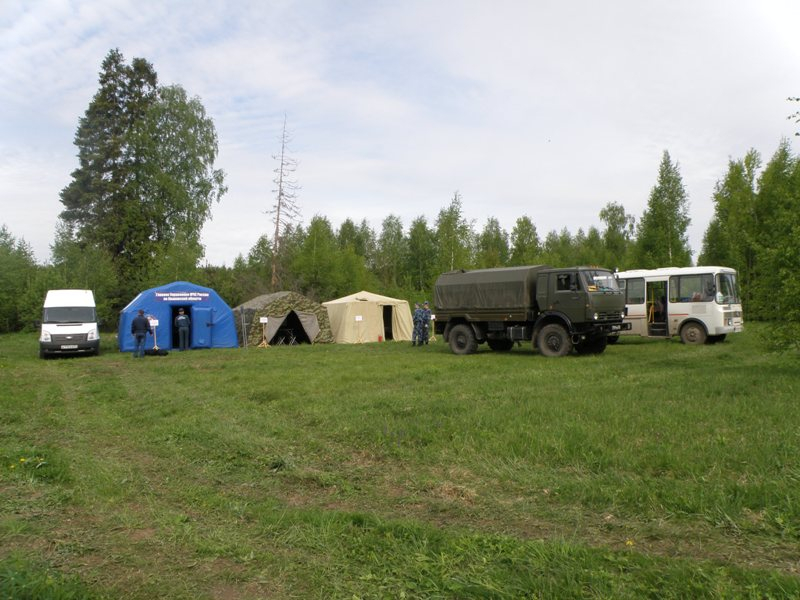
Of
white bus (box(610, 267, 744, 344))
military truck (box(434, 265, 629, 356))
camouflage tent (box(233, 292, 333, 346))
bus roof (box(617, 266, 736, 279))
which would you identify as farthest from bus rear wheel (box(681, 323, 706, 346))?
camouflage tent (box(233, 292, 333, 346))

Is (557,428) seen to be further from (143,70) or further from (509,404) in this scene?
(143,70)

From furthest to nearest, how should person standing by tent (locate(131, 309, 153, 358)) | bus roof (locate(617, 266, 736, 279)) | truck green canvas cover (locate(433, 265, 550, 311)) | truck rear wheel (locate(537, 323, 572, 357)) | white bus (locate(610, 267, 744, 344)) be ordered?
person standing by tent (locate(131, 309, 153, 358)), bus roof (locate(617, 266, 736, 279)), white bus (locate(610, 267, 744, 344)), truck green canvas cover (locate(433, 265, 550, 311)), truck rear wheel (locate(537, 323, 572, 357))

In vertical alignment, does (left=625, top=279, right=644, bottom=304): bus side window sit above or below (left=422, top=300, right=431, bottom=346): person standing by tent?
above

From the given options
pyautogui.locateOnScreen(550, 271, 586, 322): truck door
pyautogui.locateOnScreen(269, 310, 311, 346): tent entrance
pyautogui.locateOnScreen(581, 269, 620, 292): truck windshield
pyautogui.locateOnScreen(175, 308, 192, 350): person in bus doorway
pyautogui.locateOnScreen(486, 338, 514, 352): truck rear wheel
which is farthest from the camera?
pyautogui.locateOnScreen(269, 310, 311, 346): tent entrance

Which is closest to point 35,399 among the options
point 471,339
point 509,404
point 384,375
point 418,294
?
point 384,375

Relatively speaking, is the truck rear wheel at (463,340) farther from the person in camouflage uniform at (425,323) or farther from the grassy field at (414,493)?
the grassy field at (414,493)

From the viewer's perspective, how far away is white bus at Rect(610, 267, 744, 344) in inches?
748

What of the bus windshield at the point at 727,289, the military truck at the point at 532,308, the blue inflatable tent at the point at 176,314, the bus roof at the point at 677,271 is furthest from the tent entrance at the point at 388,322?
the bus windshield at the point at 727,289

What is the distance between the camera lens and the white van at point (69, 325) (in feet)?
67.0

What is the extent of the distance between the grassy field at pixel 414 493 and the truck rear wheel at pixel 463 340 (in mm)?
8202

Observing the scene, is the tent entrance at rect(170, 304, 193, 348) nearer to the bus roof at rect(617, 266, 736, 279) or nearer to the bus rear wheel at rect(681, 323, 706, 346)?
the bus roof at rect(617, 266, 736, 279)

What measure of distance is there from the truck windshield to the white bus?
2805 millimetres

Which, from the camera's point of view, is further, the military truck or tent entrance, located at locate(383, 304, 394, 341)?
tent entrance, located at locate(383, 304, 394, 341)

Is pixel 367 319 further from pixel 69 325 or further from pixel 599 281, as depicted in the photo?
pixel 599 281
